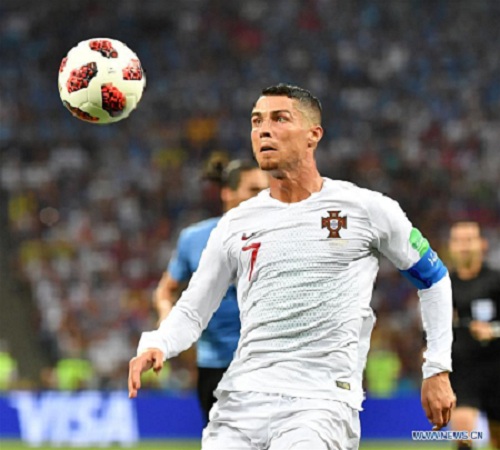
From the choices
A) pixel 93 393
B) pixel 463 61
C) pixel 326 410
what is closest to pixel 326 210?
pixel 326 410

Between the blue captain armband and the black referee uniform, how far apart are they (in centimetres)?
394

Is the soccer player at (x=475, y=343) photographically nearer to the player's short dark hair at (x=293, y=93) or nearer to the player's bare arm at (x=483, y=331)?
the player's bare arm at (x=483, y=331)

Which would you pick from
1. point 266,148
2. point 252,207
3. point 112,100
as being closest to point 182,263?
point 112,100

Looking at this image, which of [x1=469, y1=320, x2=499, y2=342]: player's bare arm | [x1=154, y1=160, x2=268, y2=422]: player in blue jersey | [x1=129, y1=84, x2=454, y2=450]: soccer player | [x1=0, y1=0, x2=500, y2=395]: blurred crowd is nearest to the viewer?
[x1=129, y1=84, x2=454, y2=450]: soccer player

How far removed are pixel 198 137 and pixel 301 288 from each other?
1547 centimetres

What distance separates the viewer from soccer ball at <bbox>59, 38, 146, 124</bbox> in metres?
5.43

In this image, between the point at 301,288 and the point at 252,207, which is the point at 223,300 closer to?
the point at 252,207

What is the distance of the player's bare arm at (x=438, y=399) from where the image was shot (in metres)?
3.90

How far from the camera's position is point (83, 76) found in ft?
17.8

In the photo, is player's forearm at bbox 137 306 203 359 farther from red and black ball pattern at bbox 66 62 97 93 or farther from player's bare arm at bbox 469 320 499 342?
player's bare arm at bbox 469 320 499 342

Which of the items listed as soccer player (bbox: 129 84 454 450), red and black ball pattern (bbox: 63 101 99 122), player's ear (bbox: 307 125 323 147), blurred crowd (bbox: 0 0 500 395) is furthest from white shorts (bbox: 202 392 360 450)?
blurred crowd (bbox: 0 0 500 395)

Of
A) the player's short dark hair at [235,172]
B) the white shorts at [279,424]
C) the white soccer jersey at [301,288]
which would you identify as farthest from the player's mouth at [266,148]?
the player's short dark hair at [235,172]

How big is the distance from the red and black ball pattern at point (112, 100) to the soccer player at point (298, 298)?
146 cm

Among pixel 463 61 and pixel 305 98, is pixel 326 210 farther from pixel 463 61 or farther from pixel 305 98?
pixel 463 61
